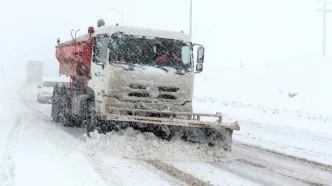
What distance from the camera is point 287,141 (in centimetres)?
1367

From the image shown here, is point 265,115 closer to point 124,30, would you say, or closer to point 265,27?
point 124,30

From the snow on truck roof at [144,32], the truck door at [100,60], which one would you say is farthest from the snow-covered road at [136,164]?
the snow on truck roof at [144,32]

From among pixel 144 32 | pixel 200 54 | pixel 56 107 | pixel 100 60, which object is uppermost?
pixel 144 32

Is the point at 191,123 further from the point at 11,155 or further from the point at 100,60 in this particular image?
the point at 11,155

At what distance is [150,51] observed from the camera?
11.1 m

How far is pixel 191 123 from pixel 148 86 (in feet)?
4.35

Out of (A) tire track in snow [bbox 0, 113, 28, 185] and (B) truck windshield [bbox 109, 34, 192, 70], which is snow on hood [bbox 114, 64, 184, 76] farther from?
(A) tire track in snow [bbox 0, 113, 28, 185]

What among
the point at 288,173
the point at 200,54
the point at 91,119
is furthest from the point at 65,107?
the point at 288,173

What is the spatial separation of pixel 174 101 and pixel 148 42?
57.9 inches

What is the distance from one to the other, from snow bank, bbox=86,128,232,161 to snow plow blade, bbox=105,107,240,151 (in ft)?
0.63

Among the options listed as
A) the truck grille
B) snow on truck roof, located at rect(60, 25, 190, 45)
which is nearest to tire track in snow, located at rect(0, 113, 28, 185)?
the truck grille

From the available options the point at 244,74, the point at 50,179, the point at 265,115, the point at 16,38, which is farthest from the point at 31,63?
the point at 16,38

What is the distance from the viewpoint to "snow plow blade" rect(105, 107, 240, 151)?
9.90 meters

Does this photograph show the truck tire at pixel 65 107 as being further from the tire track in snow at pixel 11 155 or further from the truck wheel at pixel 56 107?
the tire track in snow at pixel 11 155
